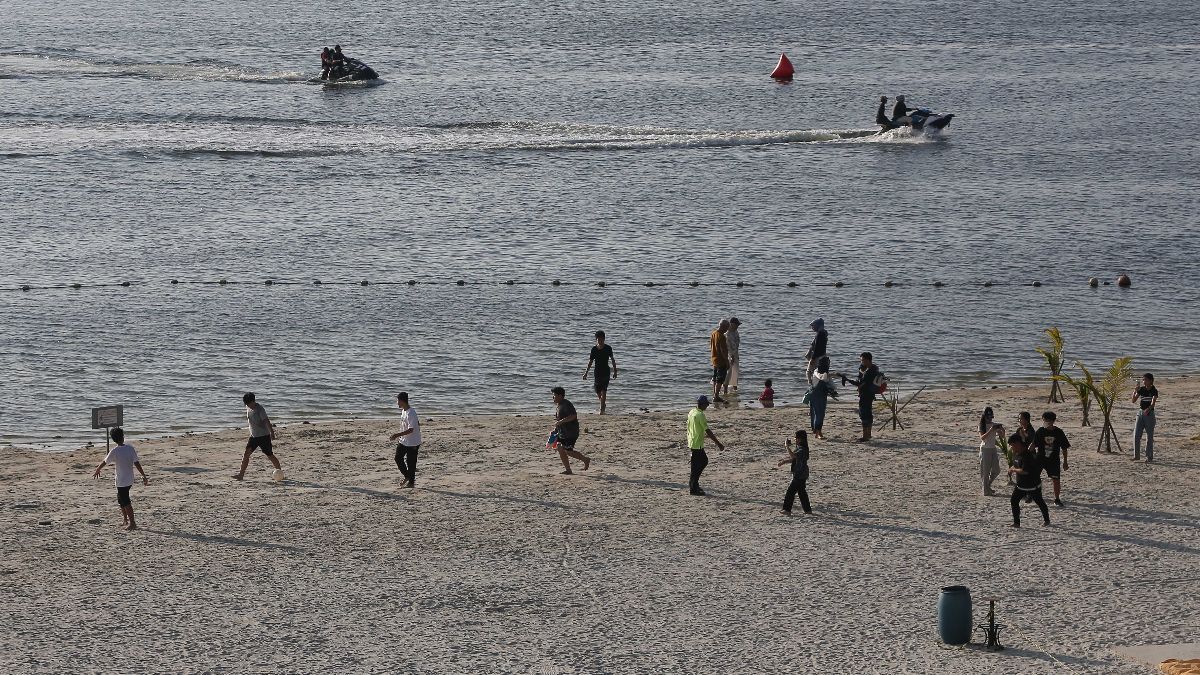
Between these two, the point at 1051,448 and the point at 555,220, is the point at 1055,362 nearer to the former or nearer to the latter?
the point at 1051,448

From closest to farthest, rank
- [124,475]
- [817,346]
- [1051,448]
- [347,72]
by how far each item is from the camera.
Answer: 1. [124,475]
2. [1051,448]
3. [817,346]
4. [347,72]

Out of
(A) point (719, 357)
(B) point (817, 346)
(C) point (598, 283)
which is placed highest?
(C) point (598, 283)

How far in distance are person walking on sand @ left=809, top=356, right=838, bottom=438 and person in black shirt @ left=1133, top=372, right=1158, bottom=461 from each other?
13.6 feet

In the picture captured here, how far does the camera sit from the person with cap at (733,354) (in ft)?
85.9

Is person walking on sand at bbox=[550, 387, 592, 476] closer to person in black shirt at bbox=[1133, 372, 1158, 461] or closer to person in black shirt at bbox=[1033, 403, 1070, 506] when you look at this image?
person in black shirt at bbox=[1033, 403, 1070, 506]

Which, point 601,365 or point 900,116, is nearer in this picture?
point 601,365

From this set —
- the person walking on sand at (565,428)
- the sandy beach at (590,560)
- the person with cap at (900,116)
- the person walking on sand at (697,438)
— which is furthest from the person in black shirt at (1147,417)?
the person with cap at (900,116)

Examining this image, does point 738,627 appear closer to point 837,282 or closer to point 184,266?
point 837,282

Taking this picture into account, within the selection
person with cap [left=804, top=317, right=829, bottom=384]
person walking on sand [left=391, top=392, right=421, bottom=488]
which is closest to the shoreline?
person with cap [left=804, top=317, right=829, bottom=384]

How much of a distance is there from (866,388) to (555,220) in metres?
21.5

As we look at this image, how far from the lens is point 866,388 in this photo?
882 inches

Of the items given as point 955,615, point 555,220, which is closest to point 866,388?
point 955,615

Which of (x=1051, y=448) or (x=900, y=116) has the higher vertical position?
(x=900, y=116)

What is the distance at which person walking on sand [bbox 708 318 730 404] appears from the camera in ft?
85.4
